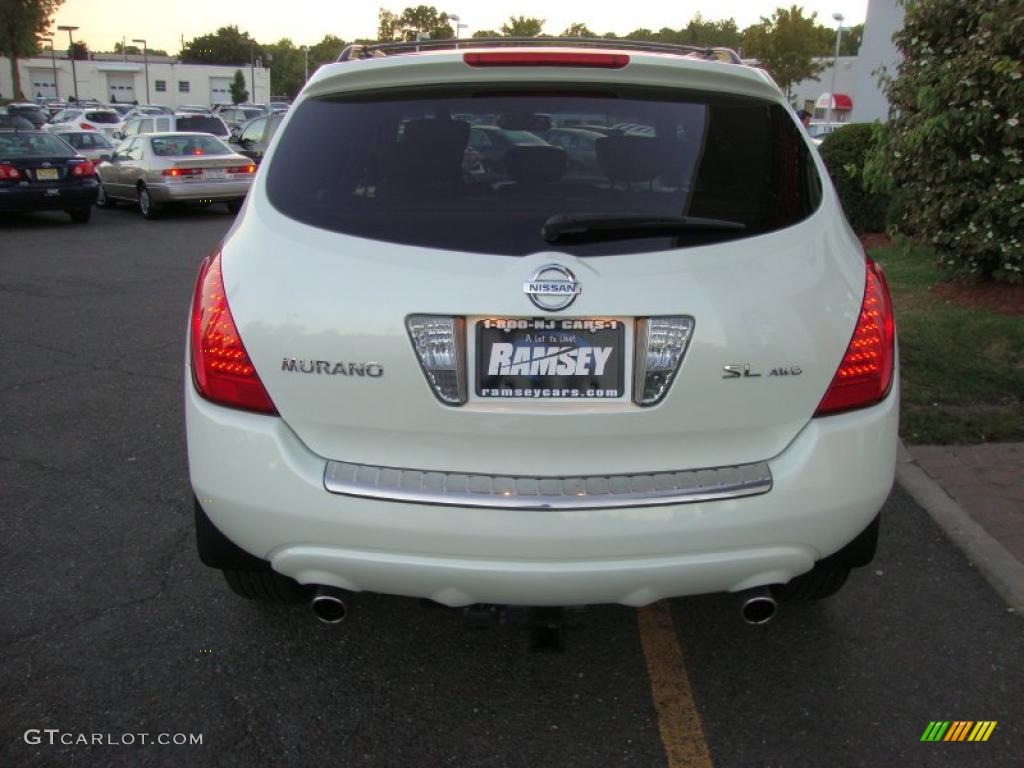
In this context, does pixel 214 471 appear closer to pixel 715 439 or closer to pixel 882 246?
pixel 715 439

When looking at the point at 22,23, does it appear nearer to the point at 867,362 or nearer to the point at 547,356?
the point at 547,356

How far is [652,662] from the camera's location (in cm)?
326

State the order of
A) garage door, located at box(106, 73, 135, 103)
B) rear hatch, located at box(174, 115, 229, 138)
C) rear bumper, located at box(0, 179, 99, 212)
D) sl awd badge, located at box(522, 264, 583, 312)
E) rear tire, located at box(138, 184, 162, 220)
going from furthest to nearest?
garage door, located at box(106, 73, 135, 103) → rear hatch, located at box(174, 115, 229, 138) → rear tire, located at box(138, 184, 162, 220) → rear bumper, located at box(0, 179, 99, 212) → sl awd badge, located at box(522, 264, 583, 312)

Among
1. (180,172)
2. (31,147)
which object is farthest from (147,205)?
(31,147)

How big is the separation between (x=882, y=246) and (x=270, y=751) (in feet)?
34.3

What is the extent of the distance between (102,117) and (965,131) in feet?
120

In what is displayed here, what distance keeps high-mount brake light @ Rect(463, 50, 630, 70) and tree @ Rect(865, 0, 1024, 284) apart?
550 cm

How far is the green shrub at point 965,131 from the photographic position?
7254mm

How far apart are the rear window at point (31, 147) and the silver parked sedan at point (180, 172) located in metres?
1.36

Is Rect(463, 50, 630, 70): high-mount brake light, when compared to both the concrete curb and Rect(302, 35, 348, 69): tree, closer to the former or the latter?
the concrete curb

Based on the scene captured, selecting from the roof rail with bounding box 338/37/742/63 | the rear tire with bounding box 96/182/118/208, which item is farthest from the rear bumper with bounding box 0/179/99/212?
the roof rail with bounding box 338/37/742/63

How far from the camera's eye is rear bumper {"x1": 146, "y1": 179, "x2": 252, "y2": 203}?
16.9 m

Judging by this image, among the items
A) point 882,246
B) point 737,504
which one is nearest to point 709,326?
point 737,504

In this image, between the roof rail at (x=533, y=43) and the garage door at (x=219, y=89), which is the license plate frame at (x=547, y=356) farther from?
the garage door at (x=219, y=89)
